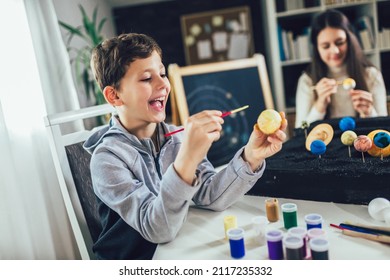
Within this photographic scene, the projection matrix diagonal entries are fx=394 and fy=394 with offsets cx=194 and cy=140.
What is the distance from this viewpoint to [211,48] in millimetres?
2537

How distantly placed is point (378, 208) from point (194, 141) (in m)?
0.32

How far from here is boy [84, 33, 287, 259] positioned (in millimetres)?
661

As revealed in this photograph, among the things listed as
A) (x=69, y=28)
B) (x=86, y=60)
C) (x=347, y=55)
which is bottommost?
(x=347, y=55)

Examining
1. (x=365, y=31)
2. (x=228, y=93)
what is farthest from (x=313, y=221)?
(x=365, y=31)

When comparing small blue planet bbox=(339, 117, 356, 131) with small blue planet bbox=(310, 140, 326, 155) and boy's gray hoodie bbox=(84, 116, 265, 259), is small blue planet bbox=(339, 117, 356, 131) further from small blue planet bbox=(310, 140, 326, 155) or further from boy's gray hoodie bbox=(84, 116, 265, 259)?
boy's gray hoodie bbox=(84, 116, 265, 259)

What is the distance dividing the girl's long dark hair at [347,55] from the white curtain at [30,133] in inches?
35.6

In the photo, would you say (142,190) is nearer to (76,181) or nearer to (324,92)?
(76,181)

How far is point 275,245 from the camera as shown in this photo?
0.57 meters

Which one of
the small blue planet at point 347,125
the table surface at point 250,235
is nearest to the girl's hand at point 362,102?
the small blue planet at point 347,125

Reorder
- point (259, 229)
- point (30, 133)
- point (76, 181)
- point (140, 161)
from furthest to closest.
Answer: point (30, 133) < point (76, 181) < point (140, 161) < point (259, 229)

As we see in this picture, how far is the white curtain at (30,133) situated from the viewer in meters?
1.00

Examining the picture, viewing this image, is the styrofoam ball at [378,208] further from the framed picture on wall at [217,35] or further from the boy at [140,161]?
the framed picture on wall at [217,35]
